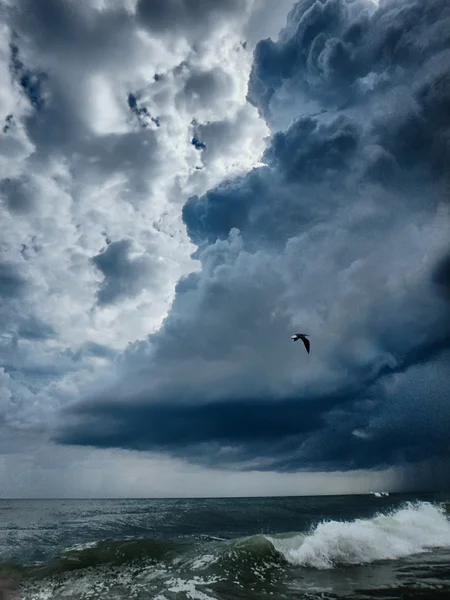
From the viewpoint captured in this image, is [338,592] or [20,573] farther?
[20,573]

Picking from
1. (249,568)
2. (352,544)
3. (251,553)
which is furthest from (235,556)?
(352,544)

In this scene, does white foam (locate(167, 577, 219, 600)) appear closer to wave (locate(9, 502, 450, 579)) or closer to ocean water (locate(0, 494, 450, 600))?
ocean water (locate(0, 494, 450, 600))

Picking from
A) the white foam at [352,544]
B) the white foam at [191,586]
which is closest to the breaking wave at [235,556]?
the white foam at [352,544]

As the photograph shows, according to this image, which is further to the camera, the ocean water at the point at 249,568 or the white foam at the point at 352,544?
the white foam at the point at 352,544

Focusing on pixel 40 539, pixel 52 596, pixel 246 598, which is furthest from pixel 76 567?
pixel 40 539

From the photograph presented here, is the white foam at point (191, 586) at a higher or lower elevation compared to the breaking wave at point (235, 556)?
lower

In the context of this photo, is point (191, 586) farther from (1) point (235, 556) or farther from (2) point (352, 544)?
(2) point (352, 544)

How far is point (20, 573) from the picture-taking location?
18.4 m

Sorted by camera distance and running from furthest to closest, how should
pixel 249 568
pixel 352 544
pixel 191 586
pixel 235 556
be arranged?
pixel 352 544 → pixel 235 556 → pixel 249 568 → pixel 191 586

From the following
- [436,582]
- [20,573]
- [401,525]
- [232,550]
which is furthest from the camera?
[401,525]

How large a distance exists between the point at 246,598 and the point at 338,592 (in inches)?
122

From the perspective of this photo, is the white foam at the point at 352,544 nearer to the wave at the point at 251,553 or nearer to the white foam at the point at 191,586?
the wave at the point at 251,553

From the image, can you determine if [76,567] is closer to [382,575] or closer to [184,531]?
[382,575]

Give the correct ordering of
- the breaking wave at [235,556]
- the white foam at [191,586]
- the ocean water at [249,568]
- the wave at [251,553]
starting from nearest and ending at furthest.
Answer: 1. the white foam at [191,586]
2. the ocean water at [249,568]
3. the breaking wave at [235,556]
4. the wave at [251,553]
